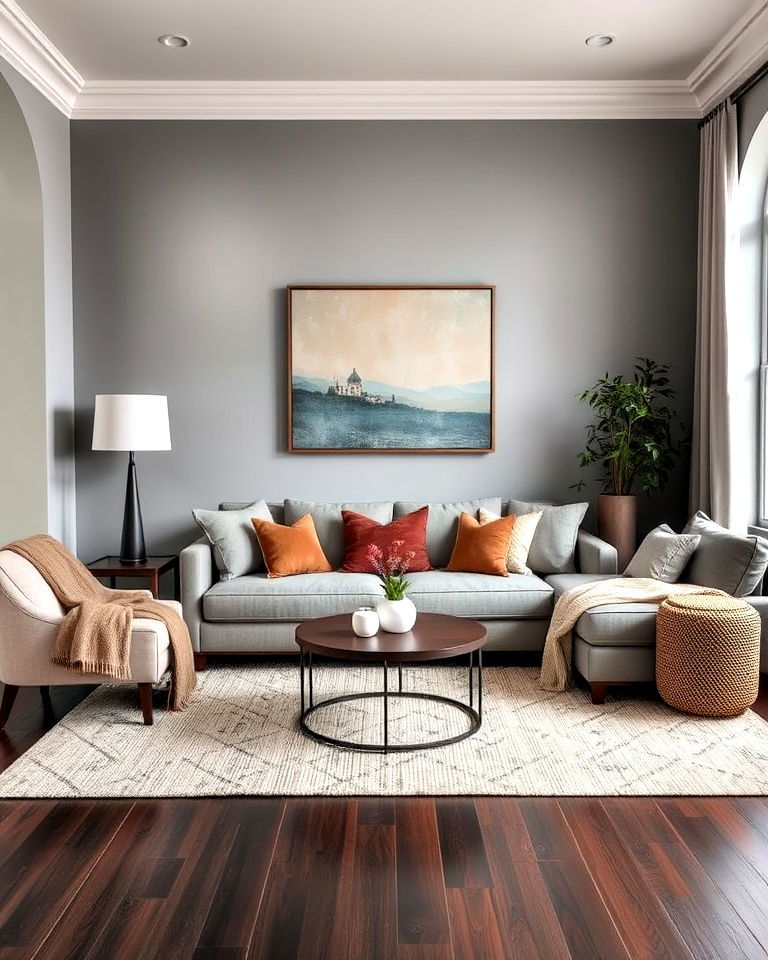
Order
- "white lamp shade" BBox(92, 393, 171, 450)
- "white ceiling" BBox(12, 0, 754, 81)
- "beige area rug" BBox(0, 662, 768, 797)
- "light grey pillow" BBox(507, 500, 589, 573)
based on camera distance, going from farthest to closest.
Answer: "light grey pillow" BBox(507, 500, 589, 573)
"white lamp shade" BBox(92, 393, 171, 450)
"white ceiling" BBox(12, 0, 754, 81)
"beige area rug" BBox(0, 662, 768, 797)

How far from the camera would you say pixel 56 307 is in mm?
5082

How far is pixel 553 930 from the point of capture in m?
2.16

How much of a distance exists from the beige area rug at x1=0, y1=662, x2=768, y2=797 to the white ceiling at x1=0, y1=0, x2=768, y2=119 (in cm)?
337

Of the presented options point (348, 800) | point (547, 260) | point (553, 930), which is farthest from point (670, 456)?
point (553, 930)

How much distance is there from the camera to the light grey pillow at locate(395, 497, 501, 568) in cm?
512

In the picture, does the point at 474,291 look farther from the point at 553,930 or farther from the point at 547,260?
the point at 553,930

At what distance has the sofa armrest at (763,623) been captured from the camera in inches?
158

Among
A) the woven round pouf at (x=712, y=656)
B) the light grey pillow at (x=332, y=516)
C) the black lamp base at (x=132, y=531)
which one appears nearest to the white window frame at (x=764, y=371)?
the woven round pouf at (x=712, y=656)

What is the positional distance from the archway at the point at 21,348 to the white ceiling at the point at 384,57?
2.00 feet

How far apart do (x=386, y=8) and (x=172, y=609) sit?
3.12m

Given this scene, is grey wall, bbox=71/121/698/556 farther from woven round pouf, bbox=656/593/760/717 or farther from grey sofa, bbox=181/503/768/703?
woven round pouf, bbox=656/593/760/717

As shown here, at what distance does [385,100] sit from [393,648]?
3537mm

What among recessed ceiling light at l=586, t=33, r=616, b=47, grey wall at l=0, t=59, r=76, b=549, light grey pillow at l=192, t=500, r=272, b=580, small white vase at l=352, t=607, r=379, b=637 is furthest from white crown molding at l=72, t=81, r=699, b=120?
small white vase at l=352, t=607, r=379, b=637

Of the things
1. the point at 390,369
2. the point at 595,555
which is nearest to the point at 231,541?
the point at 390,369
